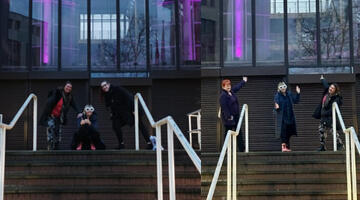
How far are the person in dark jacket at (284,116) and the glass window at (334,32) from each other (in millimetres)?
789

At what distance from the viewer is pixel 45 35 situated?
562cm

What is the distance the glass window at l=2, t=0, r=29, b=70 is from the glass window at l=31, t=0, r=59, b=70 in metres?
0.15

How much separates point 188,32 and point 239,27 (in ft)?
2.99

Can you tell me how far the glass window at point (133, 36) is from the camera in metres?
4.88

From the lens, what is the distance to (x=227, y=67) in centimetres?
480

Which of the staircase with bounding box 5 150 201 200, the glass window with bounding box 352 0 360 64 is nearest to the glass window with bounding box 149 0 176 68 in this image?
the staircase with bounding box 5 150 201 200

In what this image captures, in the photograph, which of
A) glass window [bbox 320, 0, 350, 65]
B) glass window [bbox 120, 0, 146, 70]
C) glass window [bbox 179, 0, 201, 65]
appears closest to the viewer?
glass window [bbox 179, 0, 201, 65]

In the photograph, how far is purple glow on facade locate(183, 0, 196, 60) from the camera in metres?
4.39

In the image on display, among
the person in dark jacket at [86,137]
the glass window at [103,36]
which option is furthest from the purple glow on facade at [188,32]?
the person in dark jacket at [86,137]

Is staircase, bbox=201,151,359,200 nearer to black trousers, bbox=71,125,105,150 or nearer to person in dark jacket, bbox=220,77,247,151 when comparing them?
person in dark jacket, bbox=220,77,247,151

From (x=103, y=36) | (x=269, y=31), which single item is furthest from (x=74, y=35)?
(x=269, y=31)

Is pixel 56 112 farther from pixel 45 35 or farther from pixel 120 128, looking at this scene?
pixel 45 35

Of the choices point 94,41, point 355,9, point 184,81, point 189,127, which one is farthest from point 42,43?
point 355,9

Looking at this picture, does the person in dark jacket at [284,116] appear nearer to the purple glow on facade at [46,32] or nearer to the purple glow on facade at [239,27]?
the purple glow on facade at [239,27]
